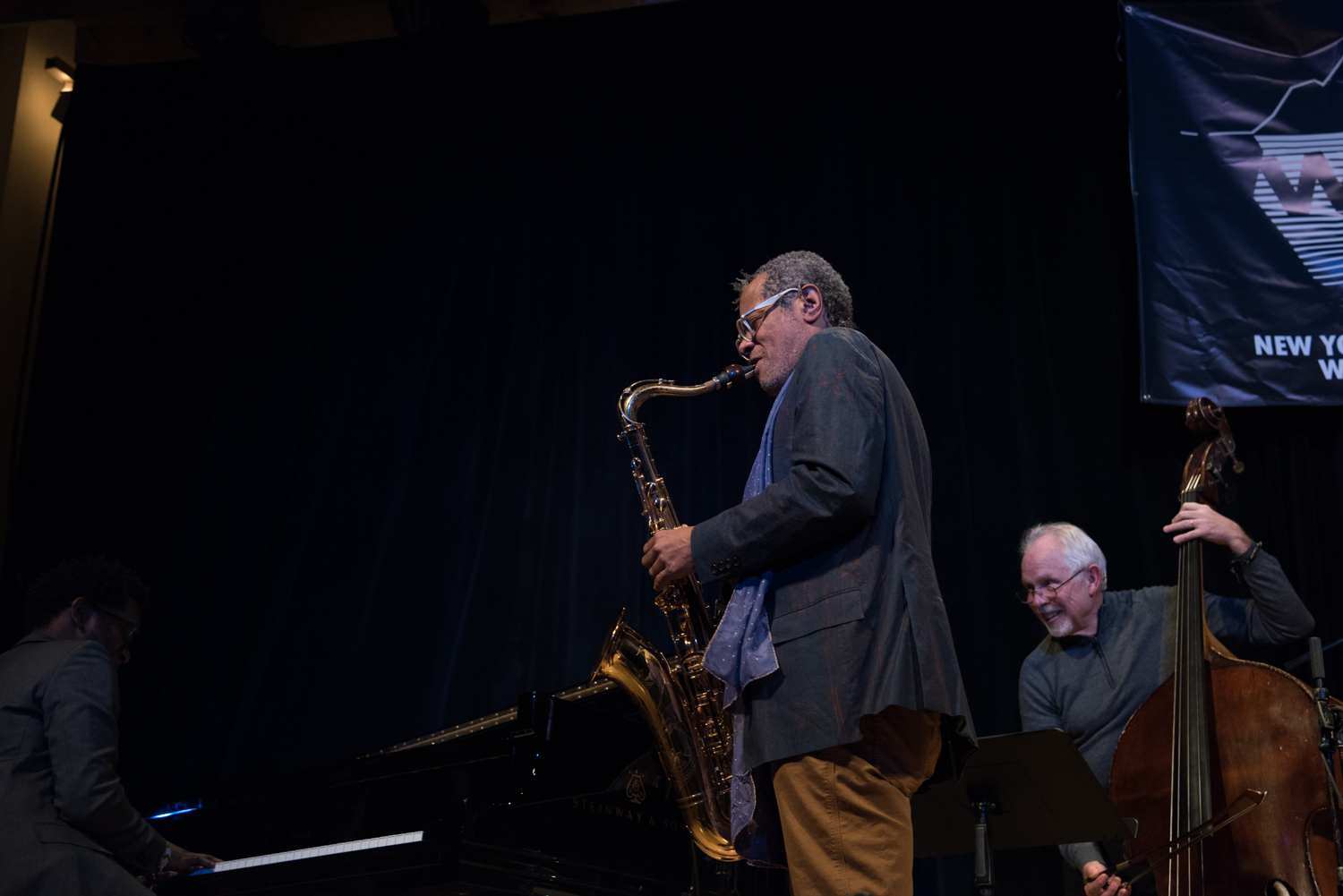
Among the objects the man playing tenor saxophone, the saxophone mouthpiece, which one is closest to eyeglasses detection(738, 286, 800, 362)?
the man playing tenor saxophone

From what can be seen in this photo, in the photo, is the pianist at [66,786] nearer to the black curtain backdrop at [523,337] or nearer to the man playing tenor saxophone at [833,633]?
the black curtain backdrop at [523,337]

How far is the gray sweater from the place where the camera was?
3.14m

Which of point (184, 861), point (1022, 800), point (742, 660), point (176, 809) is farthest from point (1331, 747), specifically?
point (176, 809)

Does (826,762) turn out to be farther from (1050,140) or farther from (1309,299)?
(1050,140)

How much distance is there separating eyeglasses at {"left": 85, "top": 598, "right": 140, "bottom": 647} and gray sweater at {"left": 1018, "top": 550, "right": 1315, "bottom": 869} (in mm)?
2568

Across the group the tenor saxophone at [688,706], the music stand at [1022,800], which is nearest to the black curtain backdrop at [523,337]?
the music stand at [1022,800]

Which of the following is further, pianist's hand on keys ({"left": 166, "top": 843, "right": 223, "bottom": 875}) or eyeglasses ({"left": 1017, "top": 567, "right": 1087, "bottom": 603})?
eyeglasses ({"left": 1017, "top": 567, "right": 1087, "bottom": 603})

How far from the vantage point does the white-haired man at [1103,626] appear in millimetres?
3129

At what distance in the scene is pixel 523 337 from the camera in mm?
4785

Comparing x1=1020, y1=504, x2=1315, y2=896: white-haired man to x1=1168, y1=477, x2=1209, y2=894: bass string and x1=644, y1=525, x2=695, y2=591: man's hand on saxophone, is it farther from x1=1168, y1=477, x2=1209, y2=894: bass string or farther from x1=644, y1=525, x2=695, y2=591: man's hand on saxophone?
x1=644, y1=525, x2=695, y2=591: man's hand on saxophone

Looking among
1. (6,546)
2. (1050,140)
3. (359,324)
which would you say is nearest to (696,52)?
(1050,140)

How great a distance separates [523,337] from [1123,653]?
8.78 ft

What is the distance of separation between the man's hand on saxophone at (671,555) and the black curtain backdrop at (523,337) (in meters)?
2.11

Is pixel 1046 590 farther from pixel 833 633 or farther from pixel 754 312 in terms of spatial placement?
pixel 833 633
